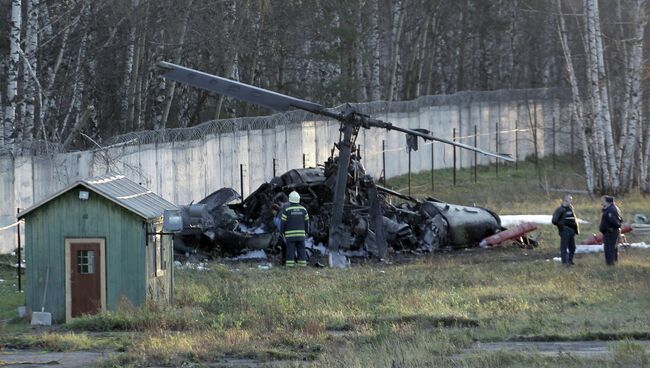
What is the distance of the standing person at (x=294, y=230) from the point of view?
90.7 feet

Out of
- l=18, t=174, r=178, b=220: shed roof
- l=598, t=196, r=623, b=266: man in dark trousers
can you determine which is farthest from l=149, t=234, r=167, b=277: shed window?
l=598, t=196, r=623, b=266: man in dark trousers

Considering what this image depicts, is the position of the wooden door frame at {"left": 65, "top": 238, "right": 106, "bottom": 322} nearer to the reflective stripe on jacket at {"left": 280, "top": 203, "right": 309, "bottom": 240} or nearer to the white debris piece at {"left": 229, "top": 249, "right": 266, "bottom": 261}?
the reflective stripe on jacket at {"left": 280, "top": 203, "right": 309, "bottom": 240}

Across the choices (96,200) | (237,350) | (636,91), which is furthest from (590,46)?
(237,350)

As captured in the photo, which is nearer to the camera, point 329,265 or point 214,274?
point 214,274

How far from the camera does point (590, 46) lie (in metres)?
42.2

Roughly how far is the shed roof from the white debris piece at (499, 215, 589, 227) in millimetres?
13987

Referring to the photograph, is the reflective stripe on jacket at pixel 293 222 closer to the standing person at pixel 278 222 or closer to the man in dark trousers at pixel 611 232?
the standing person at pixel 278 222

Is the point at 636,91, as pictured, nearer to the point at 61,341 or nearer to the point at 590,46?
the point at 590,46

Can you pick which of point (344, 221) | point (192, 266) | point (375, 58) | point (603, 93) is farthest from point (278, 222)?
point (375, 58)

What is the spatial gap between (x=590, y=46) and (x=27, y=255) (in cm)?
2559

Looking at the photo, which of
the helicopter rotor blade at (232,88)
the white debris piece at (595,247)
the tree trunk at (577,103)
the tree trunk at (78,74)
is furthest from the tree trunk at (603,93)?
the helicopter rotor blade at (232,88)

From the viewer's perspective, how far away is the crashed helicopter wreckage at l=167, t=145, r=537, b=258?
29.3 meters

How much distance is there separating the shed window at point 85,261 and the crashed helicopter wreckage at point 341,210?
7.20 m

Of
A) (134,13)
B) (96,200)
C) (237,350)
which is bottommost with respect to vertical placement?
(237,350)
